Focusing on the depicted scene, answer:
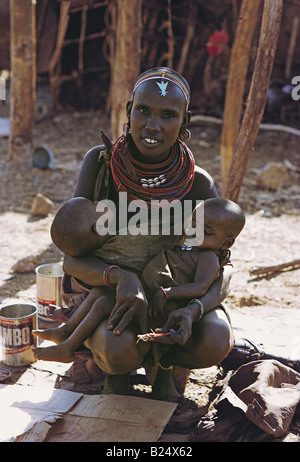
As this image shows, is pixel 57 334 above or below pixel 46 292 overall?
above

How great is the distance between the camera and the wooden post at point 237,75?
5.18 meters

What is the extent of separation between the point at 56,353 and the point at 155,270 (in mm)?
594

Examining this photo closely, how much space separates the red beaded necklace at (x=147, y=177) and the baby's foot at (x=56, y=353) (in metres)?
0.79

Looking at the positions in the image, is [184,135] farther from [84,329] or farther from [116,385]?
[116,385]

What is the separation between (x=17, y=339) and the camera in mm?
2941

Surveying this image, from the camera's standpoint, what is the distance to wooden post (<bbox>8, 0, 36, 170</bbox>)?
21.0 ft

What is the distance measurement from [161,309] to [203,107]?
7.34 m

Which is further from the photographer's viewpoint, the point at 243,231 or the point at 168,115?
the point at 243,231

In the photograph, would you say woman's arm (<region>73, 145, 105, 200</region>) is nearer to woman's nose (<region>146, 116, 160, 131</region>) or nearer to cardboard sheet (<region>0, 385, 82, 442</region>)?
woman's nose (<region>146, 116, 160, 131</region>)

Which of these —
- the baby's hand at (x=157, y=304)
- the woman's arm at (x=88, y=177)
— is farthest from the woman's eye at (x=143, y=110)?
the baby's hand at (x=157, y=304)

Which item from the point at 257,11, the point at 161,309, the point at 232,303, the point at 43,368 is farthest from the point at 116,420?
the point at 257,11

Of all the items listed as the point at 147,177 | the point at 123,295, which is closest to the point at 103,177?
the point at 147,177

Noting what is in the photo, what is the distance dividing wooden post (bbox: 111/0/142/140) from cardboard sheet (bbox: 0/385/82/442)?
3.52 metres

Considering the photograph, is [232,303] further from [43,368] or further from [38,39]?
[38,39]
